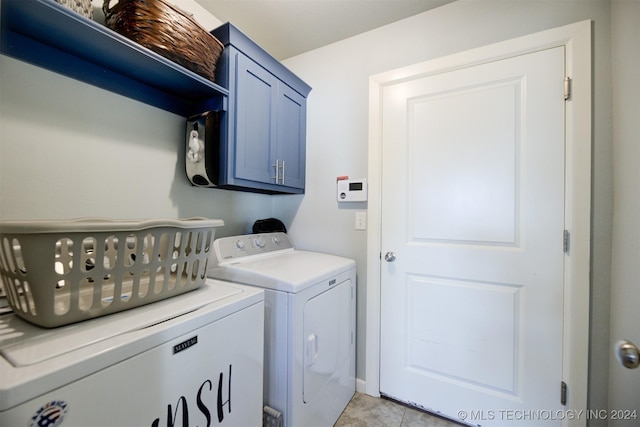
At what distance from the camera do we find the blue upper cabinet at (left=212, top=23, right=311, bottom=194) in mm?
1371

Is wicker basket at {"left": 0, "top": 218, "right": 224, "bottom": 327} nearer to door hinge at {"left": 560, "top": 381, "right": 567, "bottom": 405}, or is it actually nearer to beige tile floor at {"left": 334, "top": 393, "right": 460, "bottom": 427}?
A: beige tile floor at {"left": 334, "top": 393, "right": 460, "bottom": 427}

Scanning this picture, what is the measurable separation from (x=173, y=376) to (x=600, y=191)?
194 centimetres

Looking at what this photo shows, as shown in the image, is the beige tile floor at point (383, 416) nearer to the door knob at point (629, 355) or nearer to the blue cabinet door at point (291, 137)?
the door knob at point (629, 355)

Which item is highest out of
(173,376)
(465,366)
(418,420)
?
(173,376)

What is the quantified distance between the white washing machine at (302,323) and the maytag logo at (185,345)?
1.46 ft

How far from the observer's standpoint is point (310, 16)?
5.54ft

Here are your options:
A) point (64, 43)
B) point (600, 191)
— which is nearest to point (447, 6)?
point (600, 191)

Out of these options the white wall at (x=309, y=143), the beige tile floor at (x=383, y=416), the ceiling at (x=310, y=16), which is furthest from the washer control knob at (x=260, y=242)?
the ceiling at (x=310, y=16)

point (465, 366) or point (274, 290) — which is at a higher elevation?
point (274, 290)

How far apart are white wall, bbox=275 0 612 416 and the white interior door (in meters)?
0.14

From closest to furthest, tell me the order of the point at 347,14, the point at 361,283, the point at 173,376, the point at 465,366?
the point at 173,376 < the point at 465,366 < the point at 347,14 < the point at 361,283

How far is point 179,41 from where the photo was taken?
1.12 meters

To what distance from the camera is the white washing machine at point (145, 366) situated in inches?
18.8

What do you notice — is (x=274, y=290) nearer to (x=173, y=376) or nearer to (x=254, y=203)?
(x=173, y=376)
